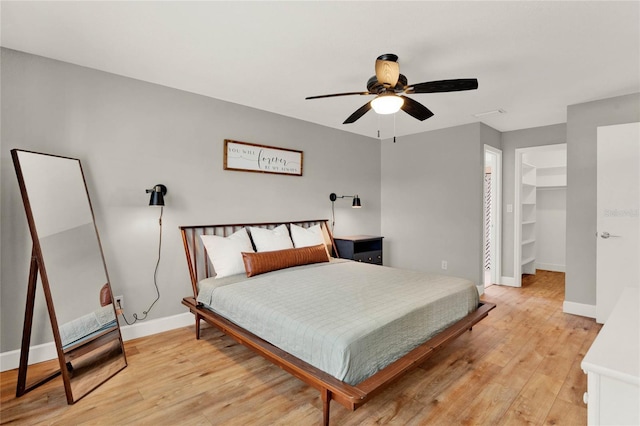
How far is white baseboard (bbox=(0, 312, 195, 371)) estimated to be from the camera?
2451 mm

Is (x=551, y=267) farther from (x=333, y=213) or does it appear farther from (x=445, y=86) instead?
(x=445, y=86)

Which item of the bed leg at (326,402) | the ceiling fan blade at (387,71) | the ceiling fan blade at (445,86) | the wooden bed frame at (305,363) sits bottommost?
the bed leg at (326,402)

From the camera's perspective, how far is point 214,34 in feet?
7.37

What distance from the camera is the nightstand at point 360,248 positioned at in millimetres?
4465

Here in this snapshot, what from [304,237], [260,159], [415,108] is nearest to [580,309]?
[415,108]

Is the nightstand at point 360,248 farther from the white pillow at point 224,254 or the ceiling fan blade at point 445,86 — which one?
the ceiling fan blade at point 445,86

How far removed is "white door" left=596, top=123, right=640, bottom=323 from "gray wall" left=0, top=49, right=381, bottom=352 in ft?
11.8

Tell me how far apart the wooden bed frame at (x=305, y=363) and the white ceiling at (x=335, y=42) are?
166cm

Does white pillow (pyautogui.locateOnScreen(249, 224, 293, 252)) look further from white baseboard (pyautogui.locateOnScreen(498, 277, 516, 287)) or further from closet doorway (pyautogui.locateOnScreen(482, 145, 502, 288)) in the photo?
white baseboard (pyautogui.locateOnScreen(498, 277, 516, 287))

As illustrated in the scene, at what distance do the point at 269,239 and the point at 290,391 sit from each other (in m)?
1.72

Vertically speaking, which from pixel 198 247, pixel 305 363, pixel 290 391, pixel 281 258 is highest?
pixel 198 247

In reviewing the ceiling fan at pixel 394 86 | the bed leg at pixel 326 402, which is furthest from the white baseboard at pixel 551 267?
the bed leg at pixel 326 402

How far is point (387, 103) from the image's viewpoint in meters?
2.31

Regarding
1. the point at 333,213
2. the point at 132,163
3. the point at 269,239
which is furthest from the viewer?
the point at 333,213
